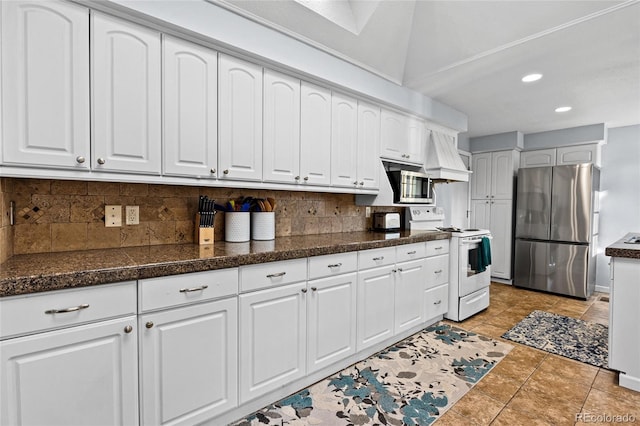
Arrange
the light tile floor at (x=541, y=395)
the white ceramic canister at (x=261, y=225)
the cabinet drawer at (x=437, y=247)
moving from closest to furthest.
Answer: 1. the light tile floor at (x=541, y=395)
2. the white ceramic canister at (x=261, y=225)
3. the cabinet drawer at (x=437, y=247)

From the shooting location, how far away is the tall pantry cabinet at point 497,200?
525 centimetres

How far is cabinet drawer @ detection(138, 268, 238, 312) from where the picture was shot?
1.51 metres

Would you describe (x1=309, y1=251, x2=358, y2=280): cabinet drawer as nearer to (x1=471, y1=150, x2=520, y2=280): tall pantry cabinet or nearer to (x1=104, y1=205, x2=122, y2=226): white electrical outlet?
(x1=104, y1=205, x2=122, y2=226): white electrical outlet

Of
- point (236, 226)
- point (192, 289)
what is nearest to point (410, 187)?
point (236, 226)

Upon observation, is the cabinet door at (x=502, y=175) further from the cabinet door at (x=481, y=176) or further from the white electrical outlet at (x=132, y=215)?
the white electrical outlet at (x=132, y=215)

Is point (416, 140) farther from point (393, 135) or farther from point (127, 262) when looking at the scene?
point (127, 262)

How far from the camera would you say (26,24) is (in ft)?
4.87

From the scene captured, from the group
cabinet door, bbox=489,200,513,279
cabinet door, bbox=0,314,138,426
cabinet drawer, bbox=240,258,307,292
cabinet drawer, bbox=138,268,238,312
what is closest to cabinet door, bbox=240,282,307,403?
cabinet drawer, bbox=240,258,307,292

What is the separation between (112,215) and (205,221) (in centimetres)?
54

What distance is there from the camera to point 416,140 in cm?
361

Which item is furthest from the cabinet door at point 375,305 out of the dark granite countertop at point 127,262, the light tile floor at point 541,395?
the light tile floor at point 541,395

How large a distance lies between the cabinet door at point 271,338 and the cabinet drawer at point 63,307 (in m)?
0.59

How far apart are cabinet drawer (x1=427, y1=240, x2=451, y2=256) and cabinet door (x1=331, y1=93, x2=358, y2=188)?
101 cm

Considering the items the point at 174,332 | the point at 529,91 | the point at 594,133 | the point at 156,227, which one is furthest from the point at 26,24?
the point at 594,133
